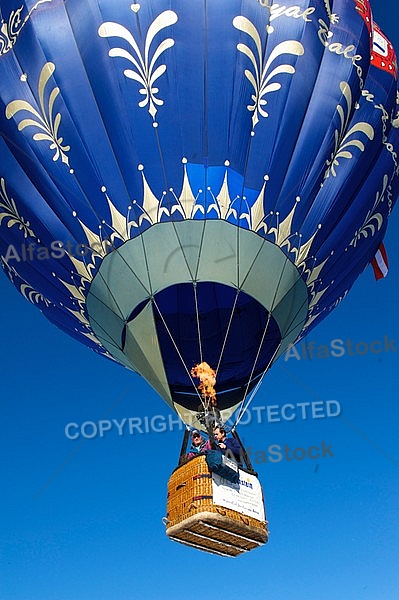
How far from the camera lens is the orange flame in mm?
6617

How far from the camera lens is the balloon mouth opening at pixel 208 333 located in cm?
683

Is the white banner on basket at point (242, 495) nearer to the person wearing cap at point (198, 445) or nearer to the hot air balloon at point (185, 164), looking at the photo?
the person wearing cap at point (198, 445)

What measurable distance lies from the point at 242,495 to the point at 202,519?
1.42ft

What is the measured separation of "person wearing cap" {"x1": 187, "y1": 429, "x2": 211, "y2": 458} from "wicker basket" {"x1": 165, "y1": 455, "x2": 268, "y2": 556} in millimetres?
99

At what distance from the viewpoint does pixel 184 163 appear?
6672mm

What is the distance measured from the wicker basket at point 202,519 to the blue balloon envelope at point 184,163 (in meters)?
1.03

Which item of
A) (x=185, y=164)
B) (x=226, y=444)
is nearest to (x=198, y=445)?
(x=226, y=444)

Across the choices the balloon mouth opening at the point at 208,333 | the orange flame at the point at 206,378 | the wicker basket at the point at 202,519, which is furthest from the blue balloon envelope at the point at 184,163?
the wicker basket at the point at 202,519

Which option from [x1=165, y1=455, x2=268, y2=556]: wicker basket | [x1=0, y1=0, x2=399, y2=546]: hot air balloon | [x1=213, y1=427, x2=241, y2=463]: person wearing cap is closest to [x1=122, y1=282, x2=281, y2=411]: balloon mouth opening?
[x1=0, y1=0, x2=399, y2=546]: hot air balloon

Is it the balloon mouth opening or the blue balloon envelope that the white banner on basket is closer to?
the balloon mouth opening

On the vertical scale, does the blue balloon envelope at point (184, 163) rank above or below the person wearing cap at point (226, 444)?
above

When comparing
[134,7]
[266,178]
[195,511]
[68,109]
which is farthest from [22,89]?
[195,511]

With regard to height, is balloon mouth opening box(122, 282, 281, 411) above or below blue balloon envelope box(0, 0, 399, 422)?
below

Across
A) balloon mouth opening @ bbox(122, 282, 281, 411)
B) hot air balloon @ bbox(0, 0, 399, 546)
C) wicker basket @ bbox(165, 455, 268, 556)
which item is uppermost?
hot air balloon @ bbox(0, 0, 399, 546)
